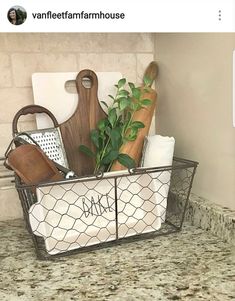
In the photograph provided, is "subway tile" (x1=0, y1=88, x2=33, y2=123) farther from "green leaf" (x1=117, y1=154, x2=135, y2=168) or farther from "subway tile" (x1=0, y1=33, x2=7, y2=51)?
"green leaf" (x1=117, y1=154, x2=135, y2=168)

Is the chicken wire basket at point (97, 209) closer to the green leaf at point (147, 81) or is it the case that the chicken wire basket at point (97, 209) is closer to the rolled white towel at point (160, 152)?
the rolled white towel at point (160, 152)

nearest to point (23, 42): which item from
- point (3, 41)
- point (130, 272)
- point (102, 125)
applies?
point (3, 41)

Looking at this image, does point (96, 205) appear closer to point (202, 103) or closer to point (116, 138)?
point (116, 138)

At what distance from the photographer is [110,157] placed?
794 mm

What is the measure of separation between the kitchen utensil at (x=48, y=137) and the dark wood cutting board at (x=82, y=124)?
35 mm

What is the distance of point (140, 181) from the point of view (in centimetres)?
79

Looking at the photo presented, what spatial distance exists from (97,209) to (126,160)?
121 mm

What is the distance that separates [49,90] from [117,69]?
0.19 meters

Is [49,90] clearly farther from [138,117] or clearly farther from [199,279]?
[199,279]

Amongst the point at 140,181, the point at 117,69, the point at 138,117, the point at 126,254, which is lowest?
the point at 126,254

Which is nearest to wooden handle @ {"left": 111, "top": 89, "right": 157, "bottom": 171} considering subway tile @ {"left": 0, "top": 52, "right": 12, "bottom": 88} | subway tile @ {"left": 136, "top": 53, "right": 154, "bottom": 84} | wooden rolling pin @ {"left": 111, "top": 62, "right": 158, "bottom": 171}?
wooden rolling pin @ {"left": 111, "top": 62, "right": 158, "bottom": 171}
